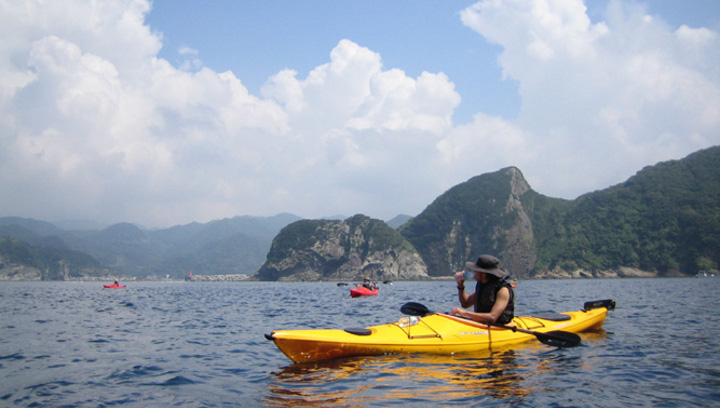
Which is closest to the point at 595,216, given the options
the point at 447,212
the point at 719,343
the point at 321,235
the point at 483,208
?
the point at 483,208

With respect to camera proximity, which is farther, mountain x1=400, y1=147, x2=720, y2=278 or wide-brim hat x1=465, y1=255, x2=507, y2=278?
mountain x1=400, y1=147, x2=720, y2=278

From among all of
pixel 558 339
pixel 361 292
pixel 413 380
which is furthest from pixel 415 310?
pixel 361 292

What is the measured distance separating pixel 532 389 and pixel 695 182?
14943 centimetres

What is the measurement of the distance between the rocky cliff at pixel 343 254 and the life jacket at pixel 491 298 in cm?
14712

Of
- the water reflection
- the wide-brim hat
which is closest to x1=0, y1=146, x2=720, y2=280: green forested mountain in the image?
the wide-brim hat

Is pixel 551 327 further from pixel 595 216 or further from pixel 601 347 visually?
pixel 595 216

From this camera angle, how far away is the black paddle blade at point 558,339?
359 inches

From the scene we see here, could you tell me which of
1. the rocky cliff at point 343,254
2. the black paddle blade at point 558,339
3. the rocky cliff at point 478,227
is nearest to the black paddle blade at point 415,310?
the black paddle blade at point 558,339

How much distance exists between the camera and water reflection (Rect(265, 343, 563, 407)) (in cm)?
641

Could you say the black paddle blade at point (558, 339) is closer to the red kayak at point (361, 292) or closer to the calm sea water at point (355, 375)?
the calm sea water at point (355, 375)

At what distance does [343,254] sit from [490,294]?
158 meters

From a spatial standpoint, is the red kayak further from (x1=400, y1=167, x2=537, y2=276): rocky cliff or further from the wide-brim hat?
(x1=400, y1=167, x2=537, y2=276): rocky cliff

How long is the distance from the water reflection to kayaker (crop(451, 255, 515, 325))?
0.75 meters

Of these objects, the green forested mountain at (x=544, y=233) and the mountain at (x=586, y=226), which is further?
the green forested mountain at (x=544, y=233)
